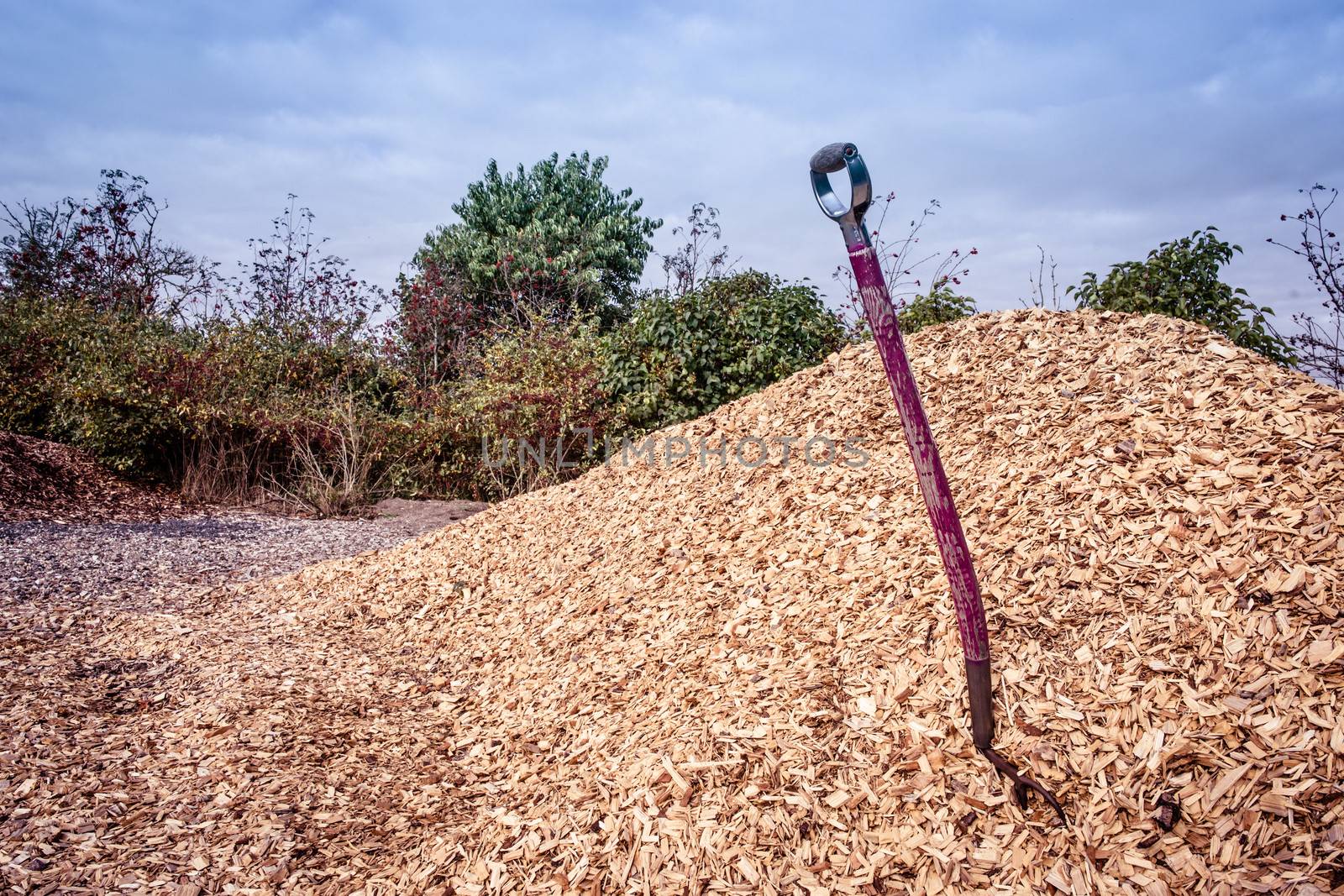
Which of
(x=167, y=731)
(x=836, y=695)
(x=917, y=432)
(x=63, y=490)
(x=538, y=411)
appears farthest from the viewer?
(x=63, y=490)

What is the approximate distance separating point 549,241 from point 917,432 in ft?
47.4

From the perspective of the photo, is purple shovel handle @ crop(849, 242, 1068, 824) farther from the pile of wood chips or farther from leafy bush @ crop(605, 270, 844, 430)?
leafy bush @ crop(605, 270, 844, 430)

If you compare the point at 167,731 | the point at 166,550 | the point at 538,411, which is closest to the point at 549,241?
the point at 538,411

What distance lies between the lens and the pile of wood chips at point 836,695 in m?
2.41

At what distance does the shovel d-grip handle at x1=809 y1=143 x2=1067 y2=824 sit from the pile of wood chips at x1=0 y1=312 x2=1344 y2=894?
133 mm

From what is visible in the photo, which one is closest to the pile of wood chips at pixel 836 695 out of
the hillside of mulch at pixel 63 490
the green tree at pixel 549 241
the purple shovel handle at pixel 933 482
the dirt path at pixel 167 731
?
the dirt path at pixel 167 731

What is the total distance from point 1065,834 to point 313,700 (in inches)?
122

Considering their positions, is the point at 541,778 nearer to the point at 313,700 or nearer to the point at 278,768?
the point at 278,768

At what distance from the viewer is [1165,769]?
2420 millimetres

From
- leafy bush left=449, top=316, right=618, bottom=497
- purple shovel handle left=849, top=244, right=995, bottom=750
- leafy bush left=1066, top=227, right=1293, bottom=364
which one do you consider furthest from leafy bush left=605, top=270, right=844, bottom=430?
purple shovel handle left=849, top=244, right=995, bottom=750

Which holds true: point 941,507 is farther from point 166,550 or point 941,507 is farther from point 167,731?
point 166,550

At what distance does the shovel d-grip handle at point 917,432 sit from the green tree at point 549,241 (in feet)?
42.2

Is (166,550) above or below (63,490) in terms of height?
below

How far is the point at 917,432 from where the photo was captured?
2.30m
